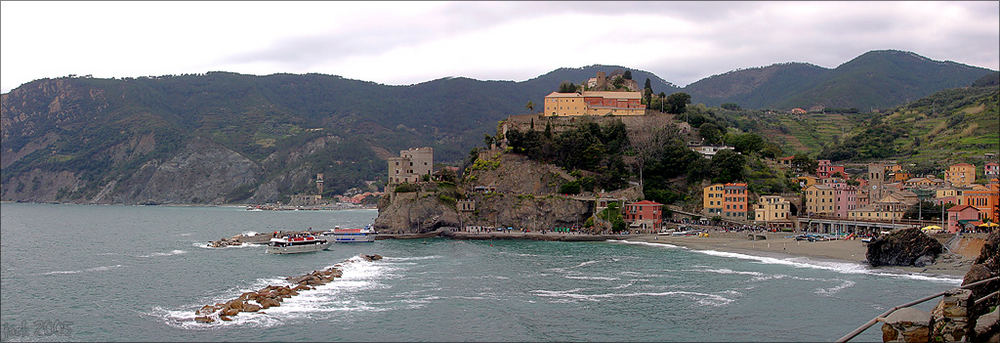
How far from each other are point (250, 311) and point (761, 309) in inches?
916

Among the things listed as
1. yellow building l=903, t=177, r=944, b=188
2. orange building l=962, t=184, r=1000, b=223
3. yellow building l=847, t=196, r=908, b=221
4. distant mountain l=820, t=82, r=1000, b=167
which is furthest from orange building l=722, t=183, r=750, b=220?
distant mountain l=820, t=82, r=1000, b=167

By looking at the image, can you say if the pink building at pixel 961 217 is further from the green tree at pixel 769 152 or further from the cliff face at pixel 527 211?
the cliff face at pixel 527 211

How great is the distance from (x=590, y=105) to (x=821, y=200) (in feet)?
98.1

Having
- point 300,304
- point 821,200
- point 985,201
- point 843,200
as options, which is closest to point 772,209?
point 821,200

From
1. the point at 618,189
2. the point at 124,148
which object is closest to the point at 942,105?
the point at 618,189

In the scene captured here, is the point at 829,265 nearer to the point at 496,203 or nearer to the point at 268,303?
the point at 268,303

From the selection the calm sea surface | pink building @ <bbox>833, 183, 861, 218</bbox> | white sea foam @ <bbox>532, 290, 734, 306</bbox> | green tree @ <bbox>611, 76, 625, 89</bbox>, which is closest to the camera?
the calm sea surface

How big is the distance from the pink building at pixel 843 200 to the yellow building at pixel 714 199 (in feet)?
35.3

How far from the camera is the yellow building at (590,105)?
290ft

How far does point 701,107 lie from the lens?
106 meters

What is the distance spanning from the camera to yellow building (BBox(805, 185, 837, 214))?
69.8 m

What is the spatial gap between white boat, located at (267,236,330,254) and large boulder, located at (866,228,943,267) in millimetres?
42872

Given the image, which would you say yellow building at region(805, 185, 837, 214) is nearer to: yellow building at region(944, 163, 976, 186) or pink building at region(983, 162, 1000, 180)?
yellow building at region(944, 163, 976, 186)

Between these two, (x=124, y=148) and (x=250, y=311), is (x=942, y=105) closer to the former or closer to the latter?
(x=250, y=311)
